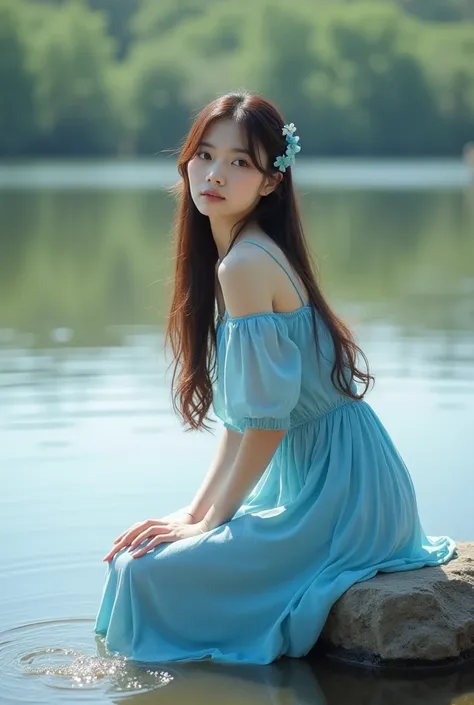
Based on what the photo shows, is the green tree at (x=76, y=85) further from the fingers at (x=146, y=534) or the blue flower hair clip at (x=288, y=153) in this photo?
the fingers at (x=146, y=534)

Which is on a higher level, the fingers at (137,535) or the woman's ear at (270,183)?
the woman's ear at (270,183)

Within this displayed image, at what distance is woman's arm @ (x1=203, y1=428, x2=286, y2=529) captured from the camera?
3352mm

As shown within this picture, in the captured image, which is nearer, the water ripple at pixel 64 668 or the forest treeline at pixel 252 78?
the water ripple at pixel 64 668

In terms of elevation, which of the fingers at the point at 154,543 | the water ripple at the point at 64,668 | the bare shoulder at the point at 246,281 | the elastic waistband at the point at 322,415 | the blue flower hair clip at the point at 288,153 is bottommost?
the water ripple at the point at 64,668

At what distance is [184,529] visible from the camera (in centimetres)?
348

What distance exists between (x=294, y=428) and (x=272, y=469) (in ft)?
0.58

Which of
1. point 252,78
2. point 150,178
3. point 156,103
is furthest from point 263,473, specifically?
point 252,78

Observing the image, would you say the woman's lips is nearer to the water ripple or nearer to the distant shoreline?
the water ripple

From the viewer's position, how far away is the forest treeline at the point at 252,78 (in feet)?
214

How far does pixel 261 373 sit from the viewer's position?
131 inches

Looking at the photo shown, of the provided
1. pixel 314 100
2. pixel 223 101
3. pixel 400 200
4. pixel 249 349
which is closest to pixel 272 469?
pixel 249 349

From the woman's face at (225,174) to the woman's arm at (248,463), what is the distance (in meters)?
0.59

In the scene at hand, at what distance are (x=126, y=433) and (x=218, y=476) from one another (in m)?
2.36

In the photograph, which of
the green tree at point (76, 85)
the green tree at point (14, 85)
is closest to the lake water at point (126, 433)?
the green tree at point (14, 85)
